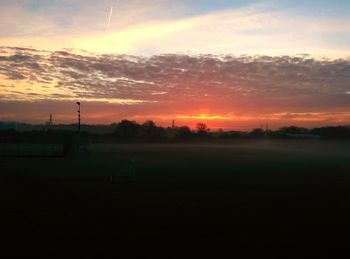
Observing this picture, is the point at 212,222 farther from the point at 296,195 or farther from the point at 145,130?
the point at 145,130

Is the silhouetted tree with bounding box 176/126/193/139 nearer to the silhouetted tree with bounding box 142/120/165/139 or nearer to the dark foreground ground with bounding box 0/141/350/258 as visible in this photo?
the silhouetted tree with bounding box 142/120/165/139

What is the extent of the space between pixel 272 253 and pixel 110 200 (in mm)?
9220

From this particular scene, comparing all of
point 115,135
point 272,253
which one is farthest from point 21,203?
point 115,135

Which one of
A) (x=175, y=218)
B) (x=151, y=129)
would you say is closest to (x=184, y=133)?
(x=151, y=129)

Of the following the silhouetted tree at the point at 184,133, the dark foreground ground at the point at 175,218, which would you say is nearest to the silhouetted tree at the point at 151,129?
the silhouetted tree at the point at 184,133

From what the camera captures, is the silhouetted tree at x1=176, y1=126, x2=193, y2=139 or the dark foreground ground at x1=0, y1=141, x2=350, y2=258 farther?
the silhouetted tree at x1=176, y1=126, x2=193, y2=139

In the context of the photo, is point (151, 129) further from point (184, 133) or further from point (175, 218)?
point (175, 218)

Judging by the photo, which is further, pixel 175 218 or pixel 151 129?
pixel 151 129

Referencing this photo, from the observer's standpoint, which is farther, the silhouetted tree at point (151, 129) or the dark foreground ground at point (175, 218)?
the silhouetted tree at point (151, 129)

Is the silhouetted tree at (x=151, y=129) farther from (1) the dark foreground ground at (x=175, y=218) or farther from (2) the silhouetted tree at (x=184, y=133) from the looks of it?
(1) the dark foreground ground at (x=175, y=218)

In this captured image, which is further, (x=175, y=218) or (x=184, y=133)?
(x=184, y=133)

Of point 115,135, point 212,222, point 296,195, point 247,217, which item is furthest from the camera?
point 115,135

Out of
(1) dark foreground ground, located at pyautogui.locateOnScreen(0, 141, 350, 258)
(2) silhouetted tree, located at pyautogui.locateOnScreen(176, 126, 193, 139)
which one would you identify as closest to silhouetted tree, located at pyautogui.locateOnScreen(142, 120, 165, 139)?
(2) silhouetted tree, located at pyautogui.locateOnScreen(176, 126, 193, 139)

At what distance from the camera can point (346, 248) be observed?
35.1ft
